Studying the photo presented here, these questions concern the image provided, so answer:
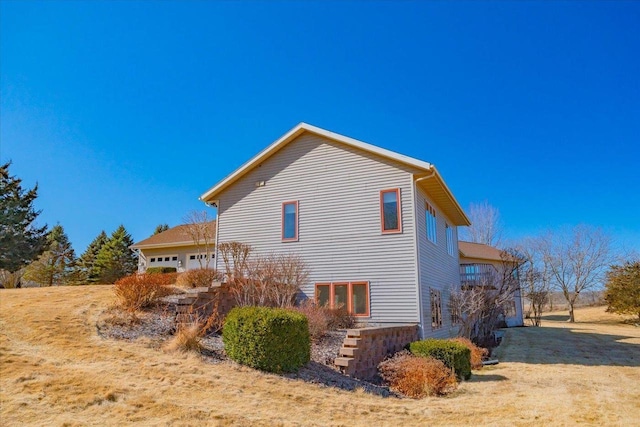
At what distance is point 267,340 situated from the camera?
7.57 m

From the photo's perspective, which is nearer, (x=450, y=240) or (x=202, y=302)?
(x=202, y=302)

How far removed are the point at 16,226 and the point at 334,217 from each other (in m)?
23.6

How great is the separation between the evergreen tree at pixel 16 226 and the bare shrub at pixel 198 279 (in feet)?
60.1

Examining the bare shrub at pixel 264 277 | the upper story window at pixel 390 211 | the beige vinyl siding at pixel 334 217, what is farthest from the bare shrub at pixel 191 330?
the upper story window at pixel 390 211

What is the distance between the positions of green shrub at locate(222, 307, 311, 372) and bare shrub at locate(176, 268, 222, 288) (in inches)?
232

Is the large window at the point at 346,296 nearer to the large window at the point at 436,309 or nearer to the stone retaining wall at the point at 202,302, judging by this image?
the large window at the point at 436,309

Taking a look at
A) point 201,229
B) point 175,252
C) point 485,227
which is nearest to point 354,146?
point 201,229

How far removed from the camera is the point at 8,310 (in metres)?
10.1

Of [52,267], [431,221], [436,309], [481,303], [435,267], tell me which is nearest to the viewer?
[436,309]

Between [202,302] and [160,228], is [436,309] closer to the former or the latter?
[202,302]

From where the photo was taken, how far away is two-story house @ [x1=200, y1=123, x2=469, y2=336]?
1285 centimetres

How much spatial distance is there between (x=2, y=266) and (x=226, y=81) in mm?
20217

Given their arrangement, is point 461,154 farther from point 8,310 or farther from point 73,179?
point 8,310

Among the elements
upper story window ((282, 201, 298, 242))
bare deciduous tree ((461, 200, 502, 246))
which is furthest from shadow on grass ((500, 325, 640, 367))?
bare deciduous tree ((461, 200, 502, 246))
